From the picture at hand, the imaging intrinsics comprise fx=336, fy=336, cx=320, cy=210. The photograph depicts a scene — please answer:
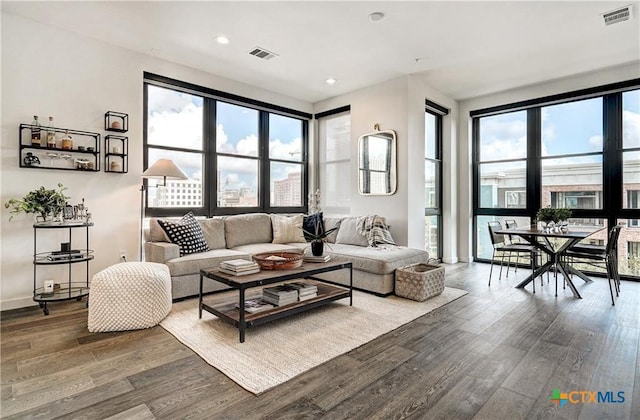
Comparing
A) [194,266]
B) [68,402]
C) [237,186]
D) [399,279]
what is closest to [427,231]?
[399,279]

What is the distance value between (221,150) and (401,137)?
268cm

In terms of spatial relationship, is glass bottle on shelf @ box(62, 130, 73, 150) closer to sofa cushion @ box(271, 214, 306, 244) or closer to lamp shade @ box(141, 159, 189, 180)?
lamp shade @ box(141, 159, 189, 180)

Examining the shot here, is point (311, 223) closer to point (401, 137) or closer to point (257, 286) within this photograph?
point (401, 137)

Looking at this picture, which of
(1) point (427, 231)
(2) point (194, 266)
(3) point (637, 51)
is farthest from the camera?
(1) point (427, 231)

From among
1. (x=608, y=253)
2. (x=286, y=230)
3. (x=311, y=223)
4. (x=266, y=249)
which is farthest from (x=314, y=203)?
(x=608, y=253)

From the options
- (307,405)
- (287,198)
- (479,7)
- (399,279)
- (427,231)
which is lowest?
(307,405)

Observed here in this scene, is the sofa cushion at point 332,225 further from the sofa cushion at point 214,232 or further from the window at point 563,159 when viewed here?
the window at point 563,159

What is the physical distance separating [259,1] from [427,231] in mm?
4193

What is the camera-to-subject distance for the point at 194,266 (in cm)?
362

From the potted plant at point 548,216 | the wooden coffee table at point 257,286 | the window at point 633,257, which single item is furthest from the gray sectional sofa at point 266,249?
the window at point 633,257

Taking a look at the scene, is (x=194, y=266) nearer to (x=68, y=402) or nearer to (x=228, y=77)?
(x=68, y=402)

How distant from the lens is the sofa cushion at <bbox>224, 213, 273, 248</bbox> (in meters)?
4.57

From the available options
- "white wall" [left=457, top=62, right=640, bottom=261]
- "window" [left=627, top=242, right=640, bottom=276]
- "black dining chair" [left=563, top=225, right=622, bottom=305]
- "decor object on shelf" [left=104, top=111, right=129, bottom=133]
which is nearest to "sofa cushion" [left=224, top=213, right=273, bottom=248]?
"decor object on shelf" [left=104, top=111, right=129, bottom=133]

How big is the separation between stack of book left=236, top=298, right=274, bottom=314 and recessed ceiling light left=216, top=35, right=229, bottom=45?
9.39 feet
